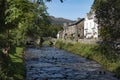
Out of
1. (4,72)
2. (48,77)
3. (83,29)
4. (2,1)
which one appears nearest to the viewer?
(2,1)

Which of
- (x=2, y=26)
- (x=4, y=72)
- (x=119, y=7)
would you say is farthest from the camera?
(x=119, y=7)

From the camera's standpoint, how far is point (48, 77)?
34.7m

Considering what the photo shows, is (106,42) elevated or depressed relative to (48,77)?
elevated

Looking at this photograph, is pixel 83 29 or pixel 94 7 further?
pixel 83 29

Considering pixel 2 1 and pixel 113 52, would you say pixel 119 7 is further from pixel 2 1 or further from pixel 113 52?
pixel 2 1

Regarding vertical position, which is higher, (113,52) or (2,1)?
(2,1)

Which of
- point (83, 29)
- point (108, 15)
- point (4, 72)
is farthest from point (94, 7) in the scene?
point (83, 29)

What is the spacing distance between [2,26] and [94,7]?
14.4 m

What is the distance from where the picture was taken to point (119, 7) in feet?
96.4

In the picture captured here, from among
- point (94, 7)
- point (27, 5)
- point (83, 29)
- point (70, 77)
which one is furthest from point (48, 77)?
point (83, 29)

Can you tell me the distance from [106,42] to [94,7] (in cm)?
385

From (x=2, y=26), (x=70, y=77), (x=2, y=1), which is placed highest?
(x=2, y=1)

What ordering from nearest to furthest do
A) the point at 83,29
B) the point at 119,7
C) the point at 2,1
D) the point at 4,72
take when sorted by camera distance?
the point at 2,1
the point at 4,72
the point at 119,7
the point at 83,29

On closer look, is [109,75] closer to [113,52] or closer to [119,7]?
[113,52]
